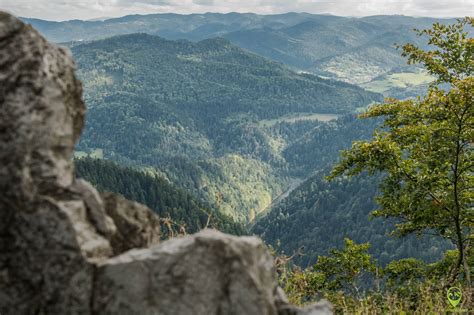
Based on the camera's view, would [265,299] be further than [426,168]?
No

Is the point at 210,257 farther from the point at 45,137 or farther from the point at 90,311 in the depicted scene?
the point at 45,137

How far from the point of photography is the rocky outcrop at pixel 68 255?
5461 mm

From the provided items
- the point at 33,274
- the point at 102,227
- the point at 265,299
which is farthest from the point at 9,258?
the point at 265,299

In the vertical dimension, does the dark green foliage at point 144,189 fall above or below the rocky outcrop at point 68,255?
below

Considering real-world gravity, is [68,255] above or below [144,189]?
above

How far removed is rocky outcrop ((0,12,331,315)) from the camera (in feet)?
17.9

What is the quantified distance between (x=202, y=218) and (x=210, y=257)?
7027 inches

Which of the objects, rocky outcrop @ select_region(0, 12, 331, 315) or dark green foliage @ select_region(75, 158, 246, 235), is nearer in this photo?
rocky outcrop @ select_region(0, 12, 331, 315)

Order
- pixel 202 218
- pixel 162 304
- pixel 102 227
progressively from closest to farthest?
pixel 162 304, pixel 102 227, pixel 202 218

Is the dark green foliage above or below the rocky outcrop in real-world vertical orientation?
below

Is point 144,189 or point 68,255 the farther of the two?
point 144,189

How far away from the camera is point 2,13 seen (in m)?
6.23

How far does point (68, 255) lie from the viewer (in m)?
5.45

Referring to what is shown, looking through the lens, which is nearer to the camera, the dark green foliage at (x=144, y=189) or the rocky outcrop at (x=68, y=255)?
the rocky outcrop at (x=68, y=255)
